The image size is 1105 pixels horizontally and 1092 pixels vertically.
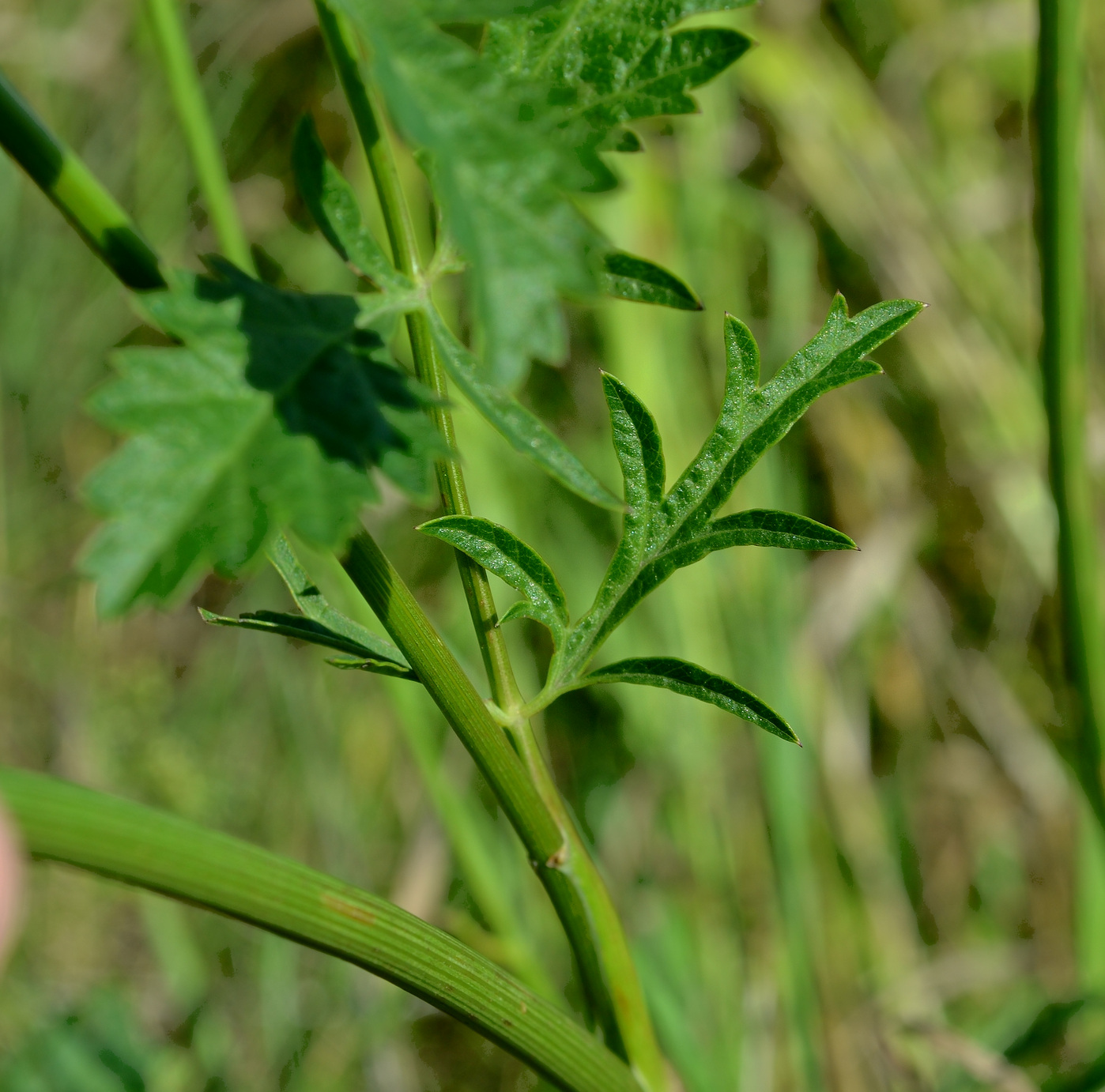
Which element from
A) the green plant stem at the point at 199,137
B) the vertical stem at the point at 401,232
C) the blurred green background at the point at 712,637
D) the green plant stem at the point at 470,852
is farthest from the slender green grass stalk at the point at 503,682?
the blurred green background at the point at 712,637

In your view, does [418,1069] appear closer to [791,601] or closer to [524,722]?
[791,601]

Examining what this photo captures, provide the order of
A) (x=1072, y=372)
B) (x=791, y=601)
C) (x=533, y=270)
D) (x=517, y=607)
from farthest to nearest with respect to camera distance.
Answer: (x=791, y=601) < (x=1072, y=372) < (x=517, y=607) < (x=533, y=270)

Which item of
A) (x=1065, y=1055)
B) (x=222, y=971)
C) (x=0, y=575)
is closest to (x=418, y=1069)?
(x=222, y=971)

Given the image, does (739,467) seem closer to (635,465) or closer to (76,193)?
(635,465)

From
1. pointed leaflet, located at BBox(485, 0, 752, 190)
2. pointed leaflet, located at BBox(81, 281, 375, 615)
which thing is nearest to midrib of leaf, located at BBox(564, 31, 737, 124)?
pointed leaflet, located at BBox(485, 0, 752, 190)

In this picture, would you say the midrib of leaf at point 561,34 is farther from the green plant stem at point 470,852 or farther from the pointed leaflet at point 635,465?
the green plant stem at point 470,852

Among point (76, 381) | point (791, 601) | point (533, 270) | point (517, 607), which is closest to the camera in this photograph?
point (533, 270)

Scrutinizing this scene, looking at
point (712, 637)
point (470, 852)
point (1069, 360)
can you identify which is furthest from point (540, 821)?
point (712, 637)
